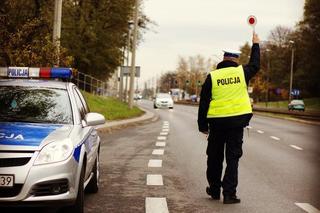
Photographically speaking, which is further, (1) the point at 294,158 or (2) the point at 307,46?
(2) the point at 307,46

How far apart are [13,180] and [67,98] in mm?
1867

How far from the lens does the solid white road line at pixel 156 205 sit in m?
6.82

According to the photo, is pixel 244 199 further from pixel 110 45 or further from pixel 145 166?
pixel 110 45

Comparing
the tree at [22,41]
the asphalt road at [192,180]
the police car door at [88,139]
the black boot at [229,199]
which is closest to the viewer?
the police car door at [88,139]

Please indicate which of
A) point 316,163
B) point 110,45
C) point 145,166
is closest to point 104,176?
point 145,166

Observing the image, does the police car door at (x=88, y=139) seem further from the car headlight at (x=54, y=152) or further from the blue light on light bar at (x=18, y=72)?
the blue light on light bar at (x=18, y=72)

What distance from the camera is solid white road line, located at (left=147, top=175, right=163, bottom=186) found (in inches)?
351

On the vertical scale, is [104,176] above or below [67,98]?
below

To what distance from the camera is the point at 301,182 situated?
9523 mm

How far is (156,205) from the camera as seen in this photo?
23.5 feet

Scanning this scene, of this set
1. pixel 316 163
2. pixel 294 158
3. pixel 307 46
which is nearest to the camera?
pixel 316 163

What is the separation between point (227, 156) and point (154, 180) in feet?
6.63

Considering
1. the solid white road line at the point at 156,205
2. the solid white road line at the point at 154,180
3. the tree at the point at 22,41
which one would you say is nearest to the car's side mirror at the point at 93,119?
the solid white road line at the point at 156,205

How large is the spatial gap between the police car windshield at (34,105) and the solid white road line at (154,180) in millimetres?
2333
